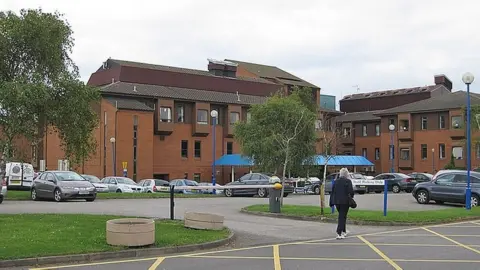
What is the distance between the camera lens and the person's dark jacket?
14266 mm

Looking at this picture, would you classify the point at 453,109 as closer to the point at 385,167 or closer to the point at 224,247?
the point at 385,167

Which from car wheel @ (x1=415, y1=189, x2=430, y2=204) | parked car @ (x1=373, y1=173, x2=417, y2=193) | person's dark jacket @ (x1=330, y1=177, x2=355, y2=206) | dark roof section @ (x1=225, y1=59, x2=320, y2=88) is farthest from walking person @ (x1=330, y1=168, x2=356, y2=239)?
dark roof section @ (x1=225, y1=59, x2=320, y2=88)

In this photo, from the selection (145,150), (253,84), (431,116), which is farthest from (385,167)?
(145,150)

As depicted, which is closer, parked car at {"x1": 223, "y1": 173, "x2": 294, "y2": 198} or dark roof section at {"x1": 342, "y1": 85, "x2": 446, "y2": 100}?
parked car at {"x1": 223, "y1": 173, "x2": 294, "y2": 198}

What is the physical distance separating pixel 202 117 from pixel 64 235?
48.1 m

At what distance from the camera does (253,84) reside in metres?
69.1

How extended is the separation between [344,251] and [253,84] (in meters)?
57.5

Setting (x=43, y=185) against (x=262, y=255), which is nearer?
(x=262, y=255)

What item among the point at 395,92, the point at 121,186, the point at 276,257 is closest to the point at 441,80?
the point at 395,92

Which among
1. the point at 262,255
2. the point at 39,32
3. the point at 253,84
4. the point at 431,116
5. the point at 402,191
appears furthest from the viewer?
the point at 253,84

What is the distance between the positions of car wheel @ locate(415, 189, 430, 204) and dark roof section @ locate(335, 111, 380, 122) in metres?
46.7

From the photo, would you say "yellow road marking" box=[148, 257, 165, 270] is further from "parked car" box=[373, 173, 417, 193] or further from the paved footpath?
"parked car" box=[373, 173, 417, 193]

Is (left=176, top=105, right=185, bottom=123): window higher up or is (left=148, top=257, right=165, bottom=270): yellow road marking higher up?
(left=176, top=105, right=185, bottom=123): window

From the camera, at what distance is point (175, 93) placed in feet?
196
